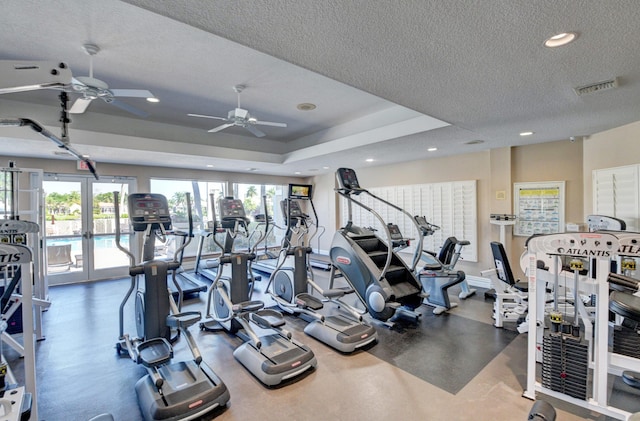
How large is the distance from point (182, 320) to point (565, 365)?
3.28 meters

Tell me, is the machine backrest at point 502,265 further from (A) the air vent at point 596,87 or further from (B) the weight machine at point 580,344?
(A) the air vent at point 596,87

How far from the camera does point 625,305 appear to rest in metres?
2.48

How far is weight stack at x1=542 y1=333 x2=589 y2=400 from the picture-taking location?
2.33 m

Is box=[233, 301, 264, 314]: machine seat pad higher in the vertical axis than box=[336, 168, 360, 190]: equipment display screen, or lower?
lower

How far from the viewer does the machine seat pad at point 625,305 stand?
7.95 ft

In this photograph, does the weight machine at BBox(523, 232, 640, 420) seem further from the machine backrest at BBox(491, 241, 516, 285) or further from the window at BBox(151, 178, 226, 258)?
the window at BBox(151, 178, 226, 258)

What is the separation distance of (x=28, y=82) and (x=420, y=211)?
671 centimetres

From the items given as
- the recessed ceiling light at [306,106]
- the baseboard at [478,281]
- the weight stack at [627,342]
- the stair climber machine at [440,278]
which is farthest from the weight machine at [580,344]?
the recessed ceiling light at [306,106]

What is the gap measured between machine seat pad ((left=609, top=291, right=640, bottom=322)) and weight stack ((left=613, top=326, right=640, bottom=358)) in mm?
221

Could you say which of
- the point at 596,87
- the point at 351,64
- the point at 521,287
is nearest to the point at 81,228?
the point at 351,64

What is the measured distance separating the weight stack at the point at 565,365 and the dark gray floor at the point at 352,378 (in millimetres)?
150

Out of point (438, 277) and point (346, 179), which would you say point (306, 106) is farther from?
point (438, 277)

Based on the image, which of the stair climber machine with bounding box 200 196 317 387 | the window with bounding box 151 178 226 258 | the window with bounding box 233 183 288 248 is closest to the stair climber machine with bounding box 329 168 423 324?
the stair climber machine with bounding box 200 196 317 387

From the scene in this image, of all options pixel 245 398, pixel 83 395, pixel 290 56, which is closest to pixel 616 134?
pixel 290 56
